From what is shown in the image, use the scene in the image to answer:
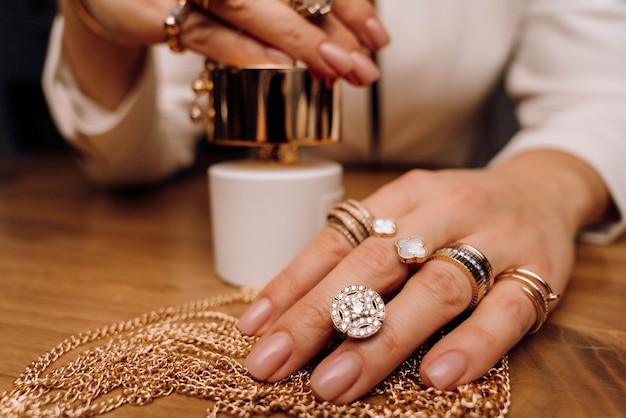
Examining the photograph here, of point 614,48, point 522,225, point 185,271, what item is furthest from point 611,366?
point 614,48

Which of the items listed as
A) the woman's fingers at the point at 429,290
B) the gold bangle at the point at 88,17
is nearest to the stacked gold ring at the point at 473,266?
the woman's fingers at the point at 429,290

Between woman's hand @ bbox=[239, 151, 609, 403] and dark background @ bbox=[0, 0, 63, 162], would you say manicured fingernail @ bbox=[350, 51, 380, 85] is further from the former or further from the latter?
dark background @ bbox=[0, 0, 63, 162]

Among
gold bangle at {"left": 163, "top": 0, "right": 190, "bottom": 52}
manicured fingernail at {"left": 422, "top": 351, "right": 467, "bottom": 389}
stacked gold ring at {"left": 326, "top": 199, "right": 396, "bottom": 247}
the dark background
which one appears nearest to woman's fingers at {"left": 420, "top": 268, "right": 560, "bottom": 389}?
manicured fingernail at {"left": 422, "top": 351, "right": 467, "bottom": 389}

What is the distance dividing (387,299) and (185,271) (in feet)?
0.86

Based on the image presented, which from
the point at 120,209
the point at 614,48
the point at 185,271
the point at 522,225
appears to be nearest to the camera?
the point at 522,225

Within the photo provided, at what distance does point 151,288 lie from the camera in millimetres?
557

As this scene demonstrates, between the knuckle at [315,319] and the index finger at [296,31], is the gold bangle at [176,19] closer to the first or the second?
the index finger at [296,31]

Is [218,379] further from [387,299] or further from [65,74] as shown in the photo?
[65,74]

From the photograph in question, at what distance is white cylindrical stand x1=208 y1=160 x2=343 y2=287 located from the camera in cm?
52

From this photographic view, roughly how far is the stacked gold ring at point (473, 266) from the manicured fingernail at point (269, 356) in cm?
14

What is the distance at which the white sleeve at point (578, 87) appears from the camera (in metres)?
0.68

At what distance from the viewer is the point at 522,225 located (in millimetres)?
491

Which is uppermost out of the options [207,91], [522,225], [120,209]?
[207,91]

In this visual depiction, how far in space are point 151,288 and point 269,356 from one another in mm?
233
